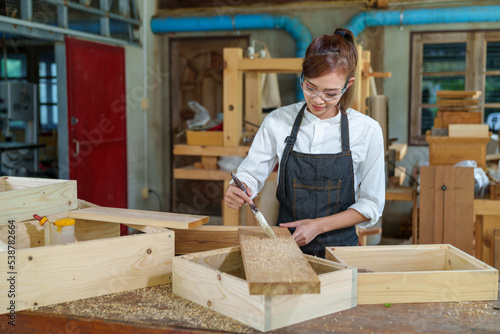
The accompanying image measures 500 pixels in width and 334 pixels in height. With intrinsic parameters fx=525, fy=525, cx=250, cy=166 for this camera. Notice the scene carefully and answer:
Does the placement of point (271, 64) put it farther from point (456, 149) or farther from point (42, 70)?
point (42, 70)

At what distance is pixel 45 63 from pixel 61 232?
22.0ft

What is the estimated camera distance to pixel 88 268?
1.67 m

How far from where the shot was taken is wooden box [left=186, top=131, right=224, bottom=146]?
4.13 meters

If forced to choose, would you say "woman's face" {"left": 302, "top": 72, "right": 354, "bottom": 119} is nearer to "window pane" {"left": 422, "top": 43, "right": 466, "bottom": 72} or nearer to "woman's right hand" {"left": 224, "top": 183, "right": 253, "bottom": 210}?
"woman's right hand" {"left": 224, "top": 183, "right": 253, "bottom": 210}

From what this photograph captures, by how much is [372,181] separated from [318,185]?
0.72 ft

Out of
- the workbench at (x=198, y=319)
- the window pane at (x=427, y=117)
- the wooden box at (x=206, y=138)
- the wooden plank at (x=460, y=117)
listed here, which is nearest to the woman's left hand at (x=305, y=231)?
the workbench at (x=198, y=319)

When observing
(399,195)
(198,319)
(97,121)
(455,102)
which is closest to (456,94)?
(455,102)

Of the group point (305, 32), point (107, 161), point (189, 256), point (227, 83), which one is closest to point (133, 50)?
point (107, 161)

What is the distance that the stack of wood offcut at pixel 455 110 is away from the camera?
3.94m

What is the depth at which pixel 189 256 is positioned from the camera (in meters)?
1.69

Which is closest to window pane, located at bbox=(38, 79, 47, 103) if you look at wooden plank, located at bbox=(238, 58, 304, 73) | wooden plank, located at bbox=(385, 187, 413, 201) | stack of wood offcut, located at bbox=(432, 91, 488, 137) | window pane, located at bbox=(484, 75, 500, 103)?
wooden plank, located at bbox=(238, 58, 304, 73)

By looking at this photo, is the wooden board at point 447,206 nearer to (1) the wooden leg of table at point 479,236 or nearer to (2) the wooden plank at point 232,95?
(1) the wooden leg of table at point 479,236

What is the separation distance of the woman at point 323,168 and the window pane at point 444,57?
4.64 metres

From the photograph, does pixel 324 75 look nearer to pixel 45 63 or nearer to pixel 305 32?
pixel 305 32
